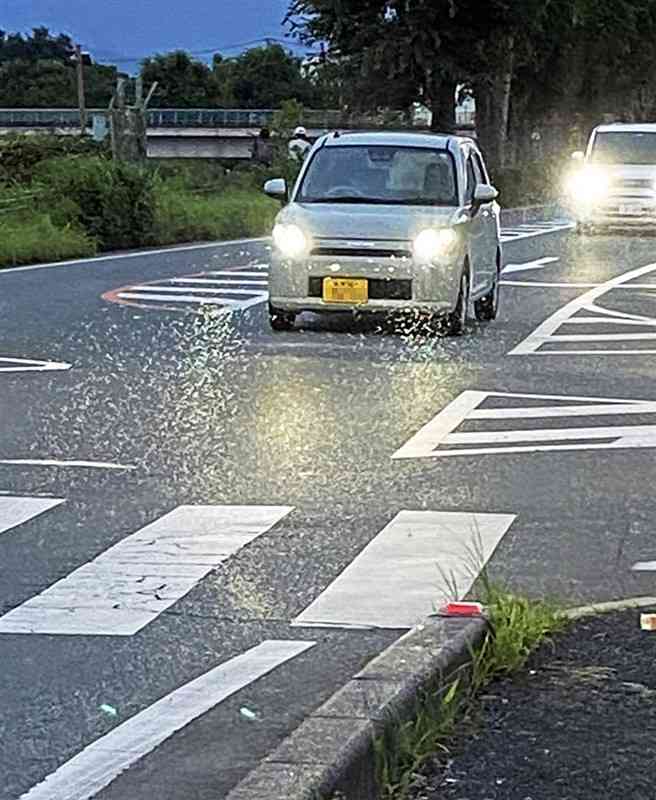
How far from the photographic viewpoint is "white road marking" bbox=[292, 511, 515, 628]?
263 inches

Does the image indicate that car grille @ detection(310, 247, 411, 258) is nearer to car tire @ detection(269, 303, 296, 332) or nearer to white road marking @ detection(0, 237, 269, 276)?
car tire @ detection(269, 303, 296, 332)

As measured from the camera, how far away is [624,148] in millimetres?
34219

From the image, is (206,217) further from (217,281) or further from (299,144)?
(217,281)

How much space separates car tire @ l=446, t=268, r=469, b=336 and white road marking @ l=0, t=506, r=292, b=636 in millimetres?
7756

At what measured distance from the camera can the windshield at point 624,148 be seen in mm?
33719

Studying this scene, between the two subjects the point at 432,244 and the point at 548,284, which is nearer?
the point at 432,244

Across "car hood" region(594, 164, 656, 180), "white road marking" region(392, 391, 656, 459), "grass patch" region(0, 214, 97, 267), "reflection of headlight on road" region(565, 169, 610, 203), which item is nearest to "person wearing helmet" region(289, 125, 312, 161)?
"reflection of headlight on road" region(565, 169, 610, 203)

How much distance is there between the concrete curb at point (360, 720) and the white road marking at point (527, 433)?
4.67 meters

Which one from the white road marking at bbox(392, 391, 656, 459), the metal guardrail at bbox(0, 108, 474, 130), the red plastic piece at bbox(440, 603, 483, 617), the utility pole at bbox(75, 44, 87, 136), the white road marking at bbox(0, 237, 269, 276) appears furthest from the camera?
the metal guardrail at bbox(0, 108, 474, 130)

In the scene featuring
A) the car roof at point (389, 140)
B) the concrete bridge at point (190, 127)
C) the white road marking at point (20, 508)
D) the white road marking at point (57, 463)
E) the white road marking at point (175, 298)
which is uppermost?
the car roof at point (389, 140)

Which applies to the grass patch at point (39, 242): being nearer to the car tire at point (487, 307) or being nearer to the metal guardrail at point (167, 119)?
the car tire at point (487, 307)

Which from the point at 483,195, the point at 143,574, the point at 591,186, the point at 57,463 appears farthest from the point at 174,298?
the point at 591,186

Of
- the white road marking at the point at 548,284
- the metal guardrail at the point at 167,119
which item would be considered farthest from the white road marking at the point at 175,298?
the metal guardrail at the point at 167,119

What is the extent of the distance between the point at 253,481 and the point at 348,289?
22.3 feet
